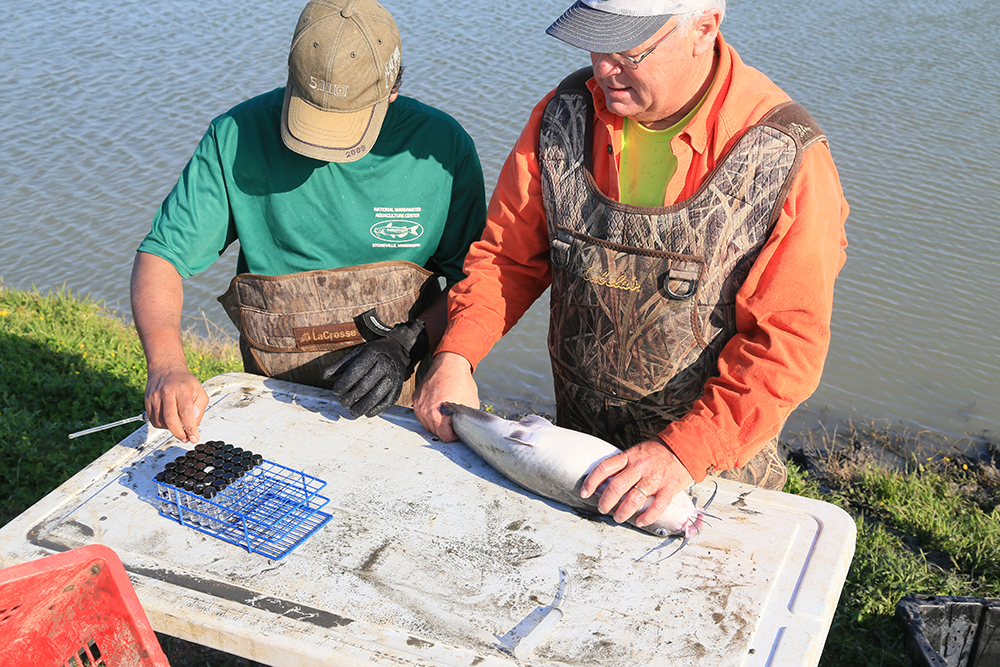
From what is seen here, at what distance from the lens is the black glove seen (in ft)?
9.62

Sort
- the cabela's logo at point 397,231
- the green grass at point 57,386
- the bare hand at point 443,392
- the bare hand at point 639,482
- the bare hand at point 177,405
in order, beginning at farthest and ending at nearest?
the green grass at point 57,386, the cabela's logo at point 397,231, the bare hand at point 443,392, the bare hand at point 177,405, the bare hand at point 639,482

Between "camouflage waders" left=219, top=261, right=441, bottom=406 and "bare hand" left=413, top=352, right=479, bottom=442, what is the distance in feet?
1.92

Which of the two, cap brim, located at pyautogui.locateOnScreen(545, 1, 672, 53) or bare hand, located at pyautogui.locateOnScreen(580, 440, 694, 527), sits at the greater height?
cap brim, located at pyautogui.locateOnScreen(545, 1, 672, 53)

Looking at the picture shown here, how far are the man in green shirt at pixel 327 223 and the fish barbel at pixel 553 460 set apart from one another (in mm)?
550

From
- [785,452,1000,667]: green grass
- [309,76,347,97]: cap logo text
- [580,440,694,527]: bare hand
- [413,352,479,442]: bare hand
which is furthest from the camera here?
[785,452,1000,667]: green grass

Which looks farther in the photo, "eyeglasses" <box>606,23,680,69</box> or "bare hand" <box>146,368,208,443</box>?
"bare hand" <box>146,368,208,443</box>

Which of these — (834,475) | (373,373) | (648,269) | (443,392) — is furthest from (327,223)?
(834,475)

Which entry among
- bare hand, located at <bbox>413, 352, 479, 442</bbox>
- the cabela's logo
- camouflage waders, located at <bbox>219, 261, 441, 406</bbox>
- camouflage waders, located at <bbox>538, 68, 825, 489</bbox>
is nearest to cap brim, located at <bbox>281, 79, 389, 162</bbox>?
the cabela's logo

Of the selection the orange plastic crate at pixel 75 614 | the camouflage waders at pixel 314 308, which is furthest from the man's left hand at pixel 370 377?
the orange plastic crate at pixel 75 614

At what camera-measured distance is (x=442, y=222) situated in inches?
133

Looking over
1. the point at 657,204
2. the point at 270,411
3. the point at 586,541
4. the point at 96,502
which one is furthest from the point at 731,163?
the point at 96,502

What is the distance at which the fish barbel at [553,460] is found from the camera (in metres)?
2.36

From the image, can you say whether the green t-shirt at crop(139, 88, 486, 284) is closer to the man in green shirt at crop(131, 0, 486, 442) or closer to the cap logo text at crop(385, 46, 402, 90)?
the man in green shirt at crop(131, 0, 486, 442)

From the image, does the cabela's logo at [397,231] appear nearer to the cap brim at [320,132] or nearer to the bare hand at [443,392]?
the cap brim at [320,132]
